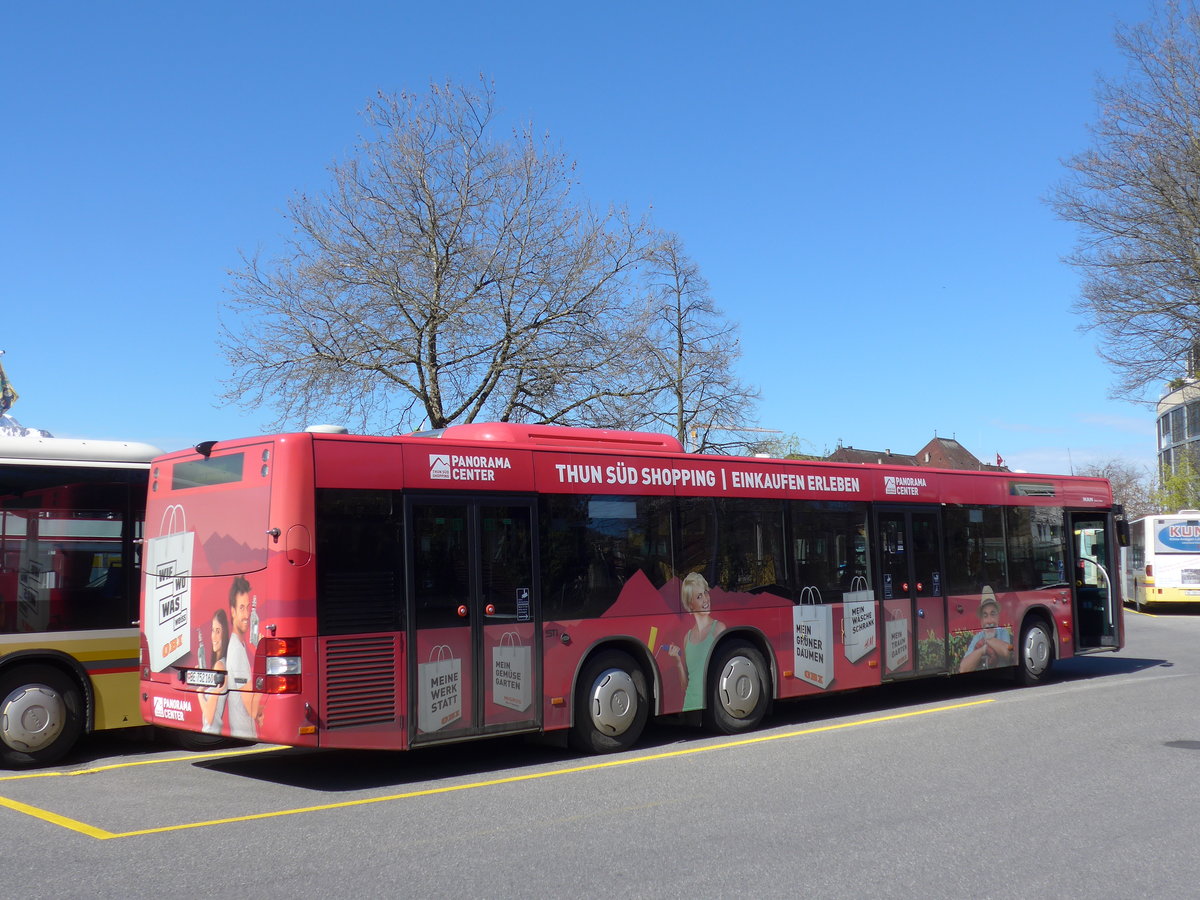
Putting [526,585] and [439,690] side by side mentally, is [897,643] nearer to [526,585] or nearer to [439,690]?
[526,585]

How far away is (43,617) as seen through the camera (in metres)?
10.1

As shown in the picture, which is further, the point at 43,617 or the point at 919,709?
the point at 919,709

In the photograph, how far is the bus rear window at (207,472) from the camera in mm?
9234

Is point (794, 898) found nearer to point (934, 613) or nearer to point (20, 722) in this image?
point (20, 722)

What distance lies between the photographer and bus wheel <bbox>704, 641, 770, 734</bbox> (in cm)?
1192

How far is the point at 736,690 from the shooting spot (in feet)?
39.6

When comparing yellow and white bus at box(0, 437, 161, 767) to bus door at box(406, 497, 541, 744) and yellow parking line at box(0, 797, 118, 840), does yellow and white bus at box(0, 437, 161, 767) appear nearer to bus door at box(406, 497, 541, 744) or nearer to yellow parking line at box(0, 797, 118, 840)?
yellow parking line at box(0, 797, 118, 840)

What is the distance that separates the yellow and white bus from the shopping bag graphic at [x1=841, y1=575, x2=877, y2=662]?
24.1ft

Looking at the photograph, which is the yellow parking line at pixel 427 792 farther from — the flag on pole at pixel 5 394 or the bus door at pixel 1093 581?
the flag on pole at pixel 5 394

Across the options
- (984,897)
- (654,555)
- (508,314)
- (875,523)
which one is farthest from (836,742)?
(508,314)

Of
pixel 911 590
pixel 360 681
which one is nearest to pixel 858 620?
pixel 911 590

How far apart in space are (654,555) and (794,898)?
5.63 metres

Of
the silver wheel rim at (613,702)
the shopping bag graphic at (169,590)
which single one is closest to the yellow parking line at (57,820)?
the shopping bag graphic at (169,590)

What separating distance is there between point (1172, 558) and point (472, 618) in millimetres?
28529
